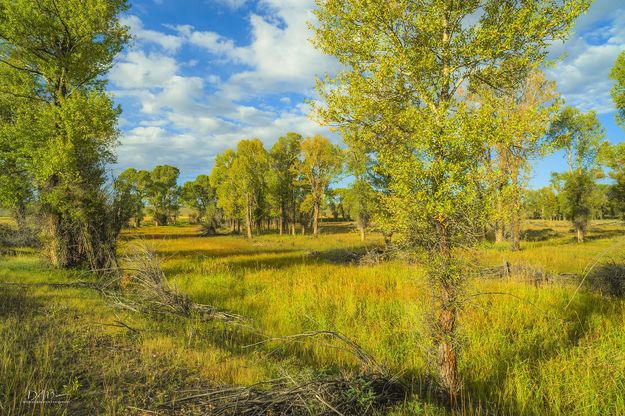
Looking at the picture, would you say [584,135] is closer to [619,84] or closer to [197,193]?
[619,84]

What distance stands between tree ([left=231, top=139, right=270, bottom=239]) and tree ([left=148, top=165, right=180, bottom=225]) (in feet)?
110

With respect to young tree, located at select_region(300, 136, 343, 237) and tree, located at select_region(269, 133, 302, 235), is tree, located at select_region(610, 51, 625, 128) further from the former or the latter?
tree, located at select_region(269, 133, 302, 235)

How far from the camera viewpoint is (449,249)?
170 inches

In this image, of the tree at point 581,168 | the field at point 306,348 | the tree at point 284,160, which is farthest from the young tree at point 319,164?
the field at point 306,348

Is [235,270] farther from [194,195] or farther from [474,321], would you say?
[194,195]

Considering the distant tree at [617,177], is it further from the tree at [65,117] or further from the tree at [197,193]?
the tree at [197,193]

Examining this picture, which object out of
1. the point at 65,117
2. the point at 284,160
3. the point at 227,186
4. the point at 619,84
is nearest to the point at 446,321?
the point at 65,117

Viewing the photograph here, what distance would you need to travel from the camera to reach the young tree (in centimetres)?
4431

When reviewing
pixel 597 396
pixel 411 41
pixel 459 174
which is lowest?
pixel 597 396

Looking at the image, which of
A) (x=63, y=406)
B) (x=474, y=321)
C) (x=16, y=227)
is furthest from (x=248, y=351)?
(x=16, y=227)

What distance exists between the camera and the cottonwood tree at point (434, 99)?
159 inches

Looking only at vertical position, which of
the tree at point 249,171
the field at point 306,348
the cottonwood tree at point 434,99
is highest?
the tree at point 249,171

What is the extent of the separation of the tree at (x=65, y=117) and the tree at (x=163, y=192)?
6272 cm

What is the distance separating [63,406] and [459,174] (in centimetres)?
517
